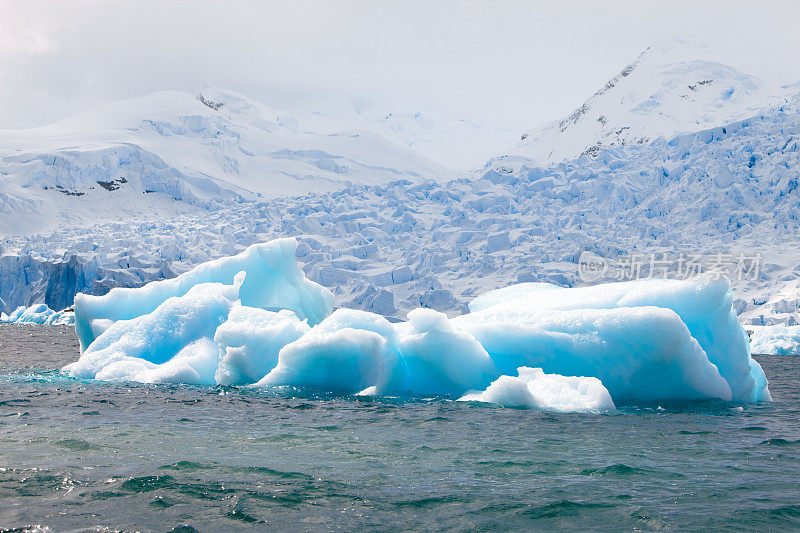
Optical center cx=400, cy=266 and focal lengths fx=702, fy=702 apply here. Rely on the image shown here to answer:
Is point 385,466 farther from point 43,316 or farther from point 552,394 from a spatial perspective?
point 43,316

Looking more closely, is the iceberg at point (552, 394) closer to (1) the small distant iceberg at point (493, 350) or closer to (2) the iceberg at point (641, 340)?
(1) the small distant iceberg at point (493, 350)

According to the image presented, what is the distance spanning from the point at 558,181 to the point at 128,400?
1381 inches

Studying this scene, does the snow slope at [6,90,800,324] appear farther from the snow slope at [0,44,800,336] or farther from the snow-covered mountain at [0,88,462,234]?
the snow-covered mountain at [0,88,462,234]

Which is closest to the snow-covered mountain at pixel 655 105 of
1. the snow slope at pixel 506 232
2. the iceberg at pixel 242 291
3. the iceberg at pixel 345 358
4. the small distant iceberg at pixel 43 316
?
the snow slope at pixel 506 232

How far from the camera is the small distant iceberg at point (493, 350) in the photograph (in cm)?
945

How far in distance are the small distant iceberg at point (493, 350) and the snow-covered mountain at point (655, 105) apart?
145 feet

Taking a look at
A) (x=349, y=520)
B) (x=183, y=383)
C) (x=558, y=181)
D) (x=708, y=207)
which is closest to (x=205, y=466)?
(x=349, y=520)

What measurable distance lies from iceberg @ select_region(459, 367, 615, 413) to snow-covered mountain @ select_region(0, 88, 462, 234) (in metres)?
47.9

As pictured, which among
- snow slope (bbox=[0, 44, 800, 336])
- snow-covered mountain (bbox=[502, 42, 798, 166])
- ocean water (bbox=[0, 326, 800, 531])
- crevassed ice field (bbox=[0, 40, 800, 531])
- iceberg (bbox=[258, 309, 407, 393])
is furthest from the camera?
snow-covered mountain (bbox=[502, 42, 798, 166])

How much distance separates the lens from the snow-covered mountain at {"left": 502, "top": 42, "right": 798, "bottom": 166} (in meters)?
53.6

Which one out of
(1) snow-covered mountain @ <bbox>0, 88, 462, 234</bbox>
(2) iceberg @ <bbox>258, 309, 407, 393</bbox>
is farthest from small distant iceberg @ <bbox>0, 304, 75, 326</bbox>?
(2) iceberg @ <bbox>258, 309, 407, 393</bbox>

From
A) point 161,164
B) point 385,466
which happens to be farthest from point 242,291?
point 161,164

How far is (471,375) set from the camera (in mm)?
10172

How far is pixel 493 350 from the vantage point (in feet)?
33.4
